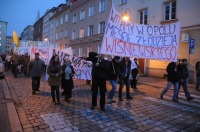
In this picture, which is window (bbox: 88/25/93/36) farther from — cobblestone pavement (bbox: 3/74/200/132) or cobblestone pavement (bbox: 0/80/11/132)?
cobblestone pavement (bbox: 0/80/11/132)

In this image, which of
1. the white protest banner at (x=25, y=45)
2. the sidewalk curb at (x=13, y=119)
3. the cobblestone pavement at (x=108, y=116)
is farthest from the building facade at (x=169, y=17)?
the sidewalk curb at (x=13, y=119)

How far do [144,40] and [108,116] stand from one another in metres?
3.20

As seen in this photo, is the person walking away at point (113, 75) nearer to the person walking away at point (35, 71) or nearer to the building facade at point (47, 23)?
the person walking away at point (35, 71)

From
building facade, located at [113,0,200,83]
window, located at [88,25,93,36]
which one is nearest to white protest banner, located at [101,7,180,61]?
building facade, located at [113,0,200,83]

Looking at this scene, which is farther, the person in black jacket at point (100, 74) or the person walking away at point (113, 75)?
the person walking away at point (113, 75)

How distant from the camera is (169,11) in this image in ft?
54.2

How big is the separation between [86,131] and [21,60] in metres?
13.2

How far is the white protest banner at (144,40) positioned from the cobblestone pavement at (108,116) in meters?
1.80

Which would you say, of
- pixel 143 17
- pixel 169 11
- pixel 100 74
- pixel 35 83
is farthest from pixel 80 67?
pixel 143 17

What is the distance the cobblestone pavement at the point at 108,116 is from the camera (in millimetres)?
4945

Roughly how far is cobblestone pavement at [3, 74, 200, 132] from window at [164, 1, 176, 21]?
10254mm

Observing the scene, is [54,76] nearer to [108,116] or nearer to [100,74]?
[100,74]

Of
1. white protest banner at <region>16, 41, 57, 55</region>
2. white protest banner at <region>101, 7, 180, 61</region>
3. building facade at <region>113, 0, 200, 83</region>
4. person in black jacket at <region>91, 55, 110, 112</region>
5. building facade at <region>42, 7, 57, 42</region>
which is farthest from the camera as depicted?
A: building facade at <region>42, 7, 57, 42</region>

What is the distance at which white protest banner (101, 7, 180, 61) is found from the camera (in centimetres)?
653
